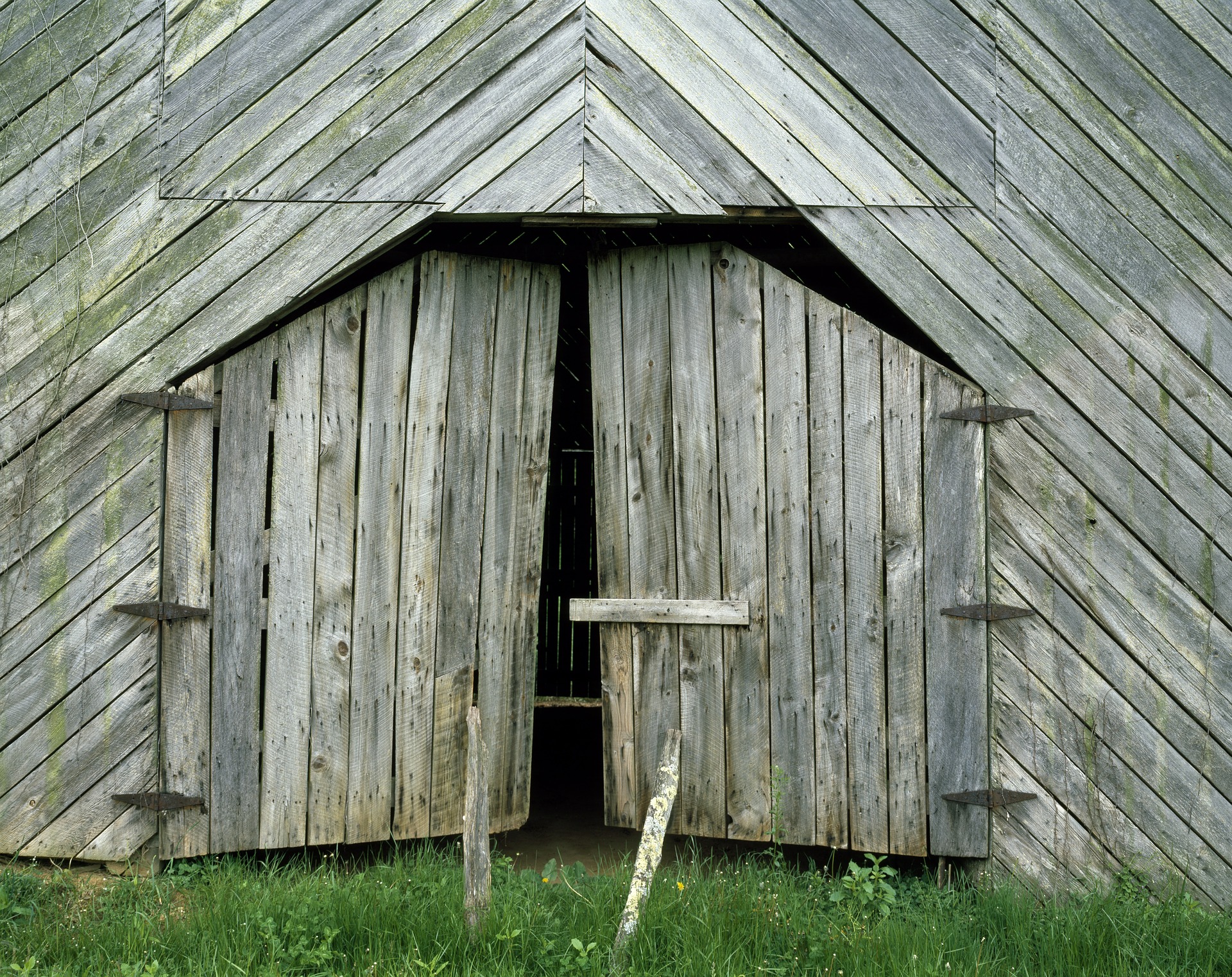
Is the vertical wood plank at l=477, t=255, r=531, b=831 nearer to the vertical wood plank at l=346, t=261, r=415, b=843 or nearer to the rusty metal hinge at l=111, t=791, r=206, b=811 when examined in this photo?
the vertical wood plank at l=346, t=261, r=415, b=843

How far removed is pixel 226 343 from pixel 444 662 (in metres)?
1.55

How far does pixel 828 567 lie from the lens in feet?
13.0

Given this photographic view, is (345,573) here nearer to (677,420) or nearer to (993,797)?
(677,420)

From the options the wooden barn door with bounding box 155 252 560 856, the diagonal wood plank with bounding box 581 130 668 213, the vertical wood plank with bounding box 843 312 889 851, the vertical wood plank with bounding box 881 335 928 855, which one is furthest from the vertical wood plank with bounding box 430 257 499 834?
the vertical wood plank with bounding box 881 335 928 855

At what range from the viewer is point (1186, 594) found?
3.91 metres

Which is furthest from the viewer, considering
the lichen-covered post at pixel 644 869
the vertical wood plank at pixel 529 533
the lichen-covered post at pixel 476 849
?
the vertical wood plank at pixel 529 533

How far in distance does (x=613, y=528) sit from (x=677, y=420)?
517 millimetres

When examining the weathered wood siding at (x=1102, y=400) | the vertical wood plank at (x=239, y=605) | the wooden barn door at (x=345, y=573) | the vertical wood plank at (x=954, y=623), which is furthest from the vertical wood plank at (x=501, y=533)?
the vertical wood plank at (x=954, y=623)

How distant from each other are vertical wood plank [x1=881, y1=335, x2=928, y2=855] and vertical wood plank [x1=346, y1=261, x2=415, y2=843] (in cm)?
196

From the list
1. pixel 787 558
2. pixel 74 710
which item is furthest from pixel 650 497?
pixel 74 710

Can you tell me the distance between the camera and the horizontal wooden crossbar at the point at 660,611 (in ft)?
13.1

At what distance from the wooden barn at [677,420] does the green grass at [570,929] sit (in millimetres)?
327

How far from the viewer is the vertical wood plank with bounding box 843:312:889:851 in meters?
3.93

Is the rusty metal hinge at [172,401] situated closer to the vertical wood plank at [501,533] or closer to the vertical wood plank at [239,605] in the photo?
the vertical wood plank at [239,605]
